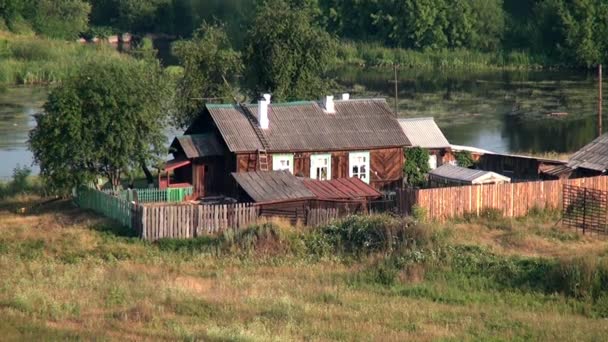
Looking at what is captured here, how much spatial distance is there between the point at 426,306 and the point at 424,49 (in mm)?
71425

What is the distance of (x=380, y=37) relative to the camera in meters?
102

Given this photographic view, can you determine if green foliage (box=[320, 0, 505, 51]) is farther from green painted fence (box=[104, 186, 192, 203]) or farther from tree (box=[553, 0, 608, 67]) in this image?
green painted fence (box=[104, 186, 192, 203])

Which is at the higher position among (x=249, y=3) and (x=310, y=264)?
(x=249, y=3)

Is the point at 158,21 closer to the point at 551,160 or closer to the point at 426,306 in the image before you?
the point at 551,160

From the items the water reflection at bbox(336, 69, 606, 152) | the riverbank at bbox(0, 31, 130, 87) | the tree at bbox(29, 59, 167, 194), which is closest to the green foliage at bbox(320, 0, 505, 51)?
the water reflection at bbox(336, 69, 606, 152)

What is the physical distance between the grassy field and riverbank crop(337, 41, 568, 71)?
5639 centimetres

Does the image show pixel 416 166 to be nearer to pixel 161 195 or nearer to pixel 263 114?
pixel 263 114

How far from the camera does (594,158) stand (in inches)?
1710

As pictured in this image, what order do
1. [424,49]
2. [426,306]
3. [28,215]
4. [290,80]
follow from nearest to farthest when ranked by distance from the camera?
[426,306], [28,215], [290,80], [424,49]

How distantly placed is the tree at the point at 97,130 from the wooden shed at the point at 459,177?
9.24m

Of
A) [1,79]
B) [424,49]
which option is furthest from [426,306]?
[424,49]

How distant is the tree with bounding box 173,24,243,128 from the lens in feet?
161

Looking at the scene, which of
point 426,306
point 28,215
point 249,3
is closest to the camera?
point 426,306

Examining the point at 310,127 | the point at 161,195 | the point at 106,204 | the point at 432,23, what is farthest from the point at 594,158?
the point at 432,23
